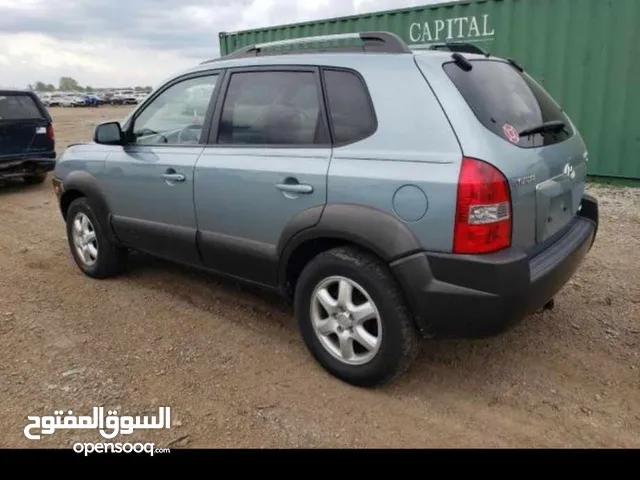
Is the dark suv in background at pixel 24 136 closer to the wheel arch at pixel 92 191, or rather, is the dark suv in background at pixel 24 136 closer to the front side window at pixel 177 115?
the wheel arch at pixel 92 191

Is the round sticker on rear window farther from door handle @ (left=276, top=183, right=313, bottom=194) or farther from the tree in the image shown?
the tree

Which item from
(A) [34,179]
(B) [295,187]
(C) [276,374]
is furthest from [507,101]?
(A) [34,179]

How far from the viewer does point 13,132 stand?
8.15 metres

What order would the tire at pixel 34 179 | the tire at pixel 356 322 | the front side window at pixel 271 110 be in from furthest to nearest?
the tire at pixel 34 179, the front side window at pixel 271 110, the tire at pixel 356 322

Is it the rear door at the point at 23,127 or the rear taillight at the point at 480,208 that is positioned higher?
the rear door at the point at 23,127

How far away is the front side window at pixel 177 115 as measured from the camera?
11.5ft

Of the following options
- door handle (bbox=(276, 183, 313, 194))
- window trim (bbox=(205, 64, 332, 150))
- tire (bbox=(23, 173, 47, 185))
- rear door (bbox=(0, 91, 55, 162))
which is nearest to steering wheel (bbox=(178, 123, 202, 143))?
window trim (bbox=(205, 64, 332, 150))

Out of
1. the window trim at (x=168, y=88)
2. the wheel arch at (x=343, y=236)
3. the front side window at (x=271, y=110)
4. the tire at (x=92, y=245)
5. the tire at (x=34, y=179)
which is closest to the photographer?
the wheel arch at (x=343, y=236)

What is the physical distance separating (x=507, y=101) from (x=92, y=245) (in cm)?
346

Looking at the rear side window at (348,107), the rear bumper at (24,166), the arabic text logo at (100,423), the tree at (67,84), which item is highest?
the tree at (67,84)

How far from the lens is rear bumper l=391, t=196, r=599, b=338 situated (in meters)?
2.37

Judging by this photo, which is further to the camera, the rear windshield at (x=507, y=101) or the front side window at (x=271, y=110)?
the front side window at (x=271, y=110)

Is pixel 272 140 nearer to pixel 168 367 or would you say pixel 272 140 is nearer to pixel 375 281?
pixel 375 281

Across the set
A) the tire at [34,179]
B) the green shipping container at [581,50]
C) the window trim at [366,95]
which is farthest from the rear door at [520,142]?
the tire at [34,179]
